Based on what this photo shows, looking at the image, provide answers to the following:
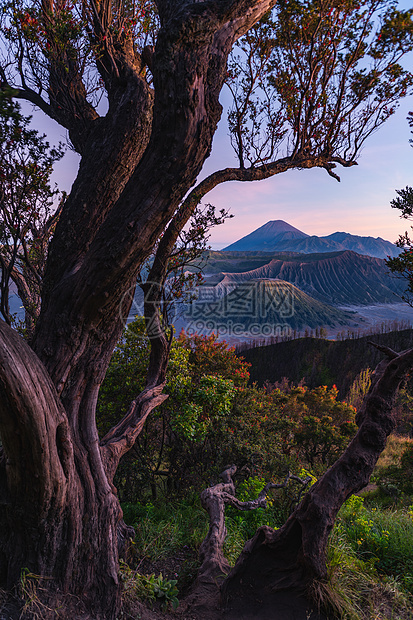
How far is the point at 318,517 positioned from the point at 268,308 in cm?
15210

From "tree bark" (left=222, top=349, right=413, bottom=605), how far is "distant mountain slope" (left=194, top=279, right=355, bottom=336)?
135858 mm

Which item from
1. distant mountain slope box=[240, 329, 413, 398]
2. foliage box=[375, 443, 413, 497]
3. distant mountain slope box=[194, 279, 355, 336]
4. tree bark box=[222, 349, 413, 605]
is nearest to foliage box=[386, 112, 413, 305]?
tree bark box=[222, 349, 413, 605]

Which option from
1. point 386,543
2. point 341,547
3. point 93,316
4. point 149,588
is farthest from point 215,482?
point 93,316

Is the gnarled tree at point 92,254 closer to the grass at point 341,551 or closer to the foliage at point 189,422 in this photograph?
the grass at point 341,551

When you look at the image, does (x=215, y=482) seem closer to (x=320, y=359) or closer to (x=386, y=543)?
(x=386, y=543)

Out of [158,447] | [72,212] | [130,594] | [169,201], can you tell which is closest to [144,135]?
[72,212]


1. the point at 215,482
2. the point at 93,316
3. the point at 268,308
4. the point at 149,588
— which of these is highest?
the point at 93,316

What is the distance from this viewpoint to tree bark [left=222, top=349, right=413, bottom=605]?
113 inches

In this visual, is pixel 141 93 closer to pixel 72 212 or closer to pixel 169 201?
pixel 72 212

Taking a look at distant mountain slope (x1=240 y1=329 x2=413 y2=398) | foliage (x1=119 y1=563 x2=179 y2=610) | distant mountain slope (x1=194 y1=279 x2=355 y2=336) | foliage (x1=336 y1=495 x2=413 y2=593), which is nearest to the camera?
foliage (x1=119 y1=563 x2=179 y2=610)

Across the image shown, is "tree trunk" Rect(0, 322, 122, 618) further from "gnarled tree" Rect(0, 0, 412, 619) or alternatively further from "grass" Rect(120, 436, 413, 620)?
"grass" Rect(120, 436, 413, 620)

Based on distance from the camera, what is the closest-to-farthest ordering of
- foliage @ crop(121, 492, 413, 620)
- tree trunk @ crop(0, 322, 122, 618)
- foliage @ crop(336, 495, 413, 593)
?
tree trunk @ crop(0, 322, 122, 618) < foliage @ crop(121, 492, 413, 620) < foliage @ crop(336, 495, 413, 593)

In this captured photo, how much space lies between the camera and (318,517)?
2.82m

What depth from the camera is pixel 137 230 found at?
91.5 inches
